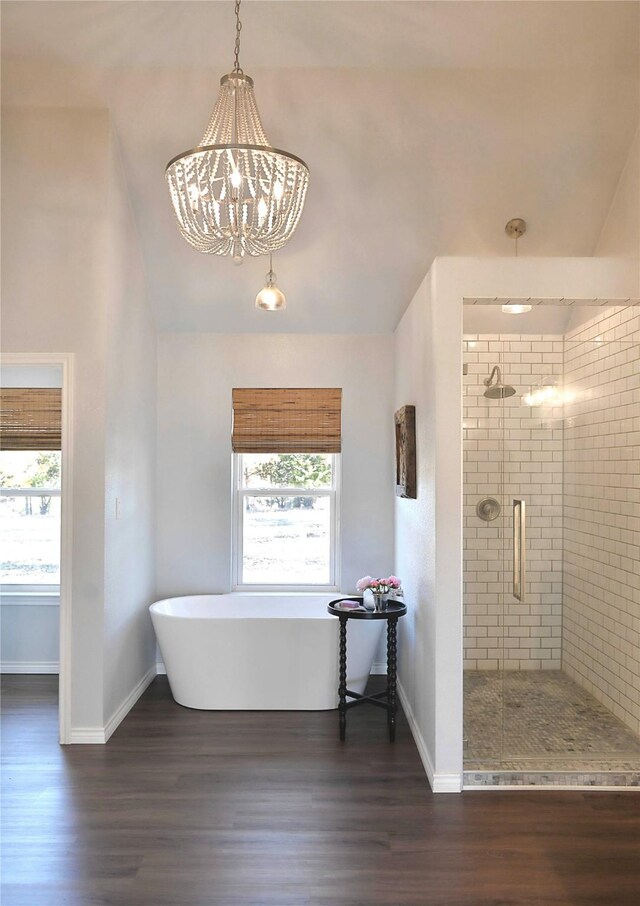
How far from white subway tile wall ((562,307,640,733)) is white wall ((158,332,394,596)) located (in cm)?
178

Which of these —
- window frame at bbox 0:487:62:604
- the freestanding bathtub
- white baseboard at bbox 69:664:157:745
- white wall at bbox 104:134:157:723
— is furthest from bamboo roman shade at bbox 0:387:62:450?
white baseboard at bbox 69:664:157:745

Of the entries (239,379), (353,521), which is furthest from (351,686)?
(239,379)

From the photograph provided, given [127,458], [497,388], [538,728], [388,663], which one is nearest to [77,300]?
[127,458]

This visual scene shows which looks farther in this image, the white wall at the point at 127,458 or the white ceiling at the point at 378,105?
the white wall at the point at 127,458

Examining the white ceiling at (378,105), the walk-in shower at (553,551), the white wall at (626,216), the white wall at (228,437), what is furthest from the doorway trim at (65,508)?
the white wall at (626,216)

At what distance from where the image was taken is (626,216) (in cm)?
405

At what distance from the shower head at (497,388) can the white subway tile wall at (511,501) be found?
2 centimetres

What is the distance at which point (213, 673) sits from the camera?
4.45m

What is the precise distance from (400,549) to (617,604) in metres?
1.57

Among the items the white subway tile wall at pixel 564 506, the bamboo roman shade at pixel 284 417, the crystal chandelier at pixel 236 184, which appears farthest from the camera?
the bamboo roman shade at pixel 284 417

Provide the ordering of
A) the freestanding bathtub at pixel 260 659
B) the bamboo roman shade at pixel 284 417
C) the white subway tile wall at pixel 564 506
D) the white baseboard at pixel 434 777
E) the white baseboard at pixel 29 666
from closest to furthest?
the white baseboard at pixel 434 777, the white subway tile wall at pixel 564 506, the freestanding bathtub at pixel 260 659, the white baseboard at pixel 29 666, the bamboo roman shade at pixel 284 417

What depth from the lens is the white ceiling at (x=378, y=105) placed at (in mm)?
3361

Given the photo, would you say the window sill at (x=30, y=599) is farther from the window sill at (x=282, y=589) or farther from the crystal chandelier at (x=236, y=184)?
the crystal chandelier at (x=236, y=184)

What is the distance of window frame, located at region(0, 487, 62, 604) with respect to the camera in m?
5.29
